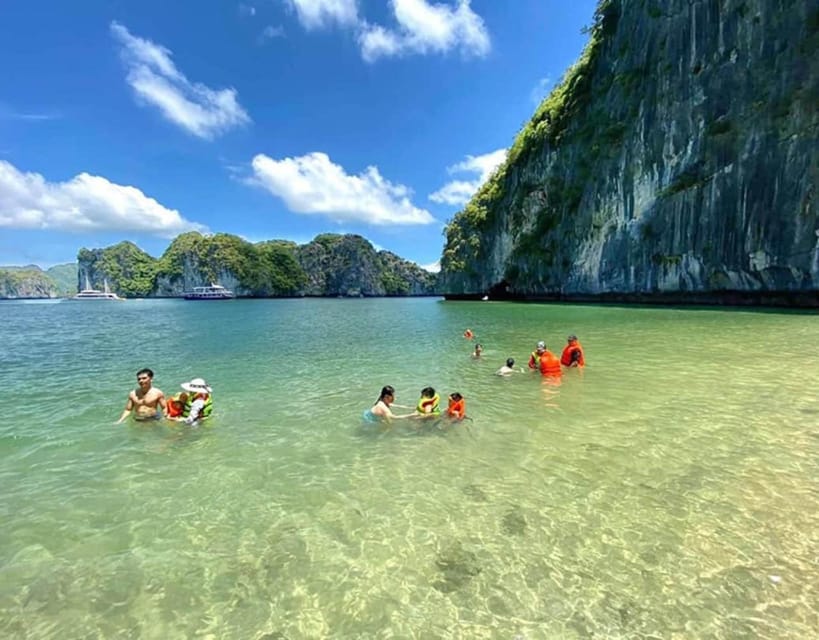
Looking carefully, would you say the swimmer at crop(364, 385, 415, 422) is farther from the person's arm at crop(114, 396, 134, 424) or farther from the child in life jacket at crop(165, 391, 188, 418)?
the person's arm at crop(114, 396, 134, 424)

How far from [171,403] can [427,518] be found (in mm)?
6798

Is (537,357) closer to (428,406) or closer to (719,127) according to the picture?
(428,406)

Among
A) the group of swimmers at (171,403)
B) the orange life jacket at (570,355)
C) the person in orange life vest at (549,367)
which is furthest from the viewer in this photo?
the orange life jacket at (570,355)

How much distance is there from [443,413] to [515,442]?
1.97 m

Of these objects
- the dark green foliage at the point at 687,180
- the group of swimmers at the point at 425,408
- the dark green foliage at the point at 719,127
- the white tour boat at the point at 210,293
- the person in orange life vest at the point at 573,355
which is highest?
the dark green foliage at the point at 719,127

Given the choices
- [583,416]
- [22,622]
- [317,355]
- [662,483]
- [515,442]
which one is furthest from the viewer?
[317,355]

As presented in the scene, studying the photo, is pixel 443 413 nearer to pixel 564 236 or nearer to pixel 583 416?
pixel 583 416

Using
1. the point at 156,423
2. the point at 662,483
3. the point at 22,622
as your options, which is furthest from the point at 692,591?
the point at 156,423

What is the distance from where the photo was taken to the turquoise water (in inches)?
145

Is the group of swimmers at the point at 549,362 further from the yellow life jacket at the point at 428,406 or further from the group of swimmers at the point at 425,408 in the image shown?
the yellow life jacket at the point at 428,406

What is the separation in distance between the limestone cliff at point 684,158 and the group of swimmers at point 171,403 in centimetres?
3947

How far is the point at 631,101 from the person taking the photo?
45.8 meters

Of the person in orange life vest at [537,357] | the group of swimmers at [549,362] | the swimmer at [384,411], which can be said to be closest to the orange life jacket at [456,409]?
the swimmer at [384,411]

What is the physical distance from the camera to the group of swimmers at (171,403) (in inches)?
359
